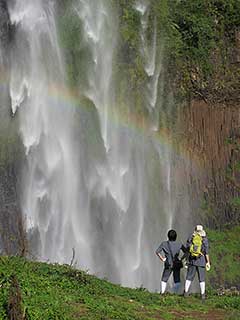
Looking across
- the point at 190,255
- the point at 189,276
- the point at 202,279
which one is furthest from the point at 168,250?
the point at 202,279

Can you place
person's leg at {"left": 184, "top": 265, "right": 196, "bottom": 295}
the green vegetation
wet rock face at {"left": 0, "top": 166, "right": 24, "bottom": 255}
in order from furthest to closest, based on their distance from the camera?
1. the green vegetation
2. wet rock face at {"left": 0, "top": 166, "right": 24, "bottom": 255}
3. person's leg at {"left": 184, "top": 265, "right": 196, "bottom": 295}

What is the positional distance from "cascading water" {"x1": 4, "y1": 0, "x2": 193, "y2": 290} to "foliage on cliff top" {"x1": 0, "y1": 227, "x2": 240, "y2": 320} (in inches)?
341

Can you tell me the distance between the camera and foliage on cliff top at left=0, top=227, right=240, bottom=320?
805 centimetres

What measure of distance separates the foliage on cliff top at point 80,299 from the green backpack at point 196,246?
2.55 ft

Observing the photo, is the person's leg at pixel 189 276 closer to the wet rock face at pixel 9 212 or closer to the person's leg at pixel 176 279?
the person's leg at pixel 176 279

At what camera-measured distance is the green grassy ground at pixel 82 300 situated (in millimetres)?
8133

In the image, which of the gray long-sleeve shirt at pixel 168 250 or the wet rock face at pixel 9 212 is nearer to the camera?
the gray long-sleeve shirt at pixel 168 250

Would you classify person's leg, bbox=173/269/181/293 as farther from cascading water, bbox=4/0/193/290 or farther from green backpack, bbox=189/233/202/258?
cascading water, bbox=4/0/193/290

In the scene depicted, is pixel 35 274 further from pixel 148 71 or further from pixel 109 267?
pixel 148 71

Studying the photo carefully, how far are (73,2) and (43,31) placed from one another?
2.58 metres

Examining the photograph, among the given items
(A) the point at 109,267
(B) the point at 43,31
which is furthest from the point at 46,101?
(A) the point at 109,267

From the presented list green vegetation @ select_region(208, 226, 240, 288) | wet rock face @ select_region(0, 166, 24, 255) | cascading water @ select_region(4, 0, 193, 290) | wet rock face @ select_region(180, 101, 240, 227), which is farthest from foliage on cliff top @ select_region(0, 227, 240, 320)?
wet rock face @ select_region(180, 101, 240, 227)

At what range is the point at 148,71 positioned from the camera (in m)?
26.2

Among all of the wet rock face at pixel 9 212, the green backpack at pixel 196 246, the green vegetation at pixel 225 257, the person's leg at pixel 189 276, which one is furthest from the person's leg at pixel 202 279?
the wet rock face at pixel 9 212
